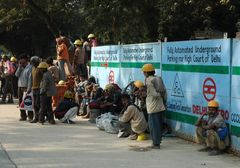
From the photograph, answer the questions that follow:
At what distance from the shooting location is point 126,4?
80.1 feet

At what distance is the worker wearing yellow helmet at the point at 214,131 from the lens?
9.88m

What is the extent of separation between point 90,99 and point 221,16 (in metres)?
12.5

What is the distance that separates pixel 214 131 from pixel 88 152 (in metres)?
2.45

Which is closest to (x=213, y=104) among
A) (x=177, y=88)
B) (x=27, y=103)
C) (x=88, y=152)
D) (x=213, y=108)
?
(x=213, y=108)

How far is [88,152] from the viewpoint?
10.3 metres

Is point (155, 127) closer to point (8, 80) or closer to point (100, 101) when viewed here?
point (100, 101)

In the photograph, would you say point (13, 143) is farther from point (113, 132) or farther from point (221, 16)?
point (221, 16)

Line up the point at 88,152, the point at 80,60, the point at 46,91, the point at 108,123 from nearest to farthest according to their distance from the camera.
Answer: the point at 88,152
the point at 108,123
the point at 46,91
the point at 80,60

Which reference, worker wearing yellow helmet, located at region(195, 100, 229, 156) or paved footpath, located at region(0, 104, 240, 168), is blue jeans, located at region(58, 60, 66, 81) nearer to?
paved footpath, located at region(0, 104, 240, 168)

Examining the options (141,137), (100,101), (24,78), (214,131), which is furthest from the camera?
(24,78)

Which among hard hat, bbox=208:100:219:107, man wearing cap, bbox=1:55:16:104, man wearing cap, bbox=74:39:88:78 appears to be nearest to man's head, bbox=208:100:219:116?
hard hat, bbox=208:100:219:107

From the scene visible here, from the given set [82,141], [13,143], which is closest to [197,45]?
[82,141]

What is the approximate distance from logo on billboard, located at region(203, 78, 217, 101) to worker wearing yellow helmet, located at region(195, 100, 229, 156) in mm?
272

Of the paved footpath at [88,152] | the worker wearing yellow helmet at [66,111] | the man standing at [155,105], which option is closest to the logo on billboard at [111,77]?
the worker wearing yellow helmet at [66,111]
